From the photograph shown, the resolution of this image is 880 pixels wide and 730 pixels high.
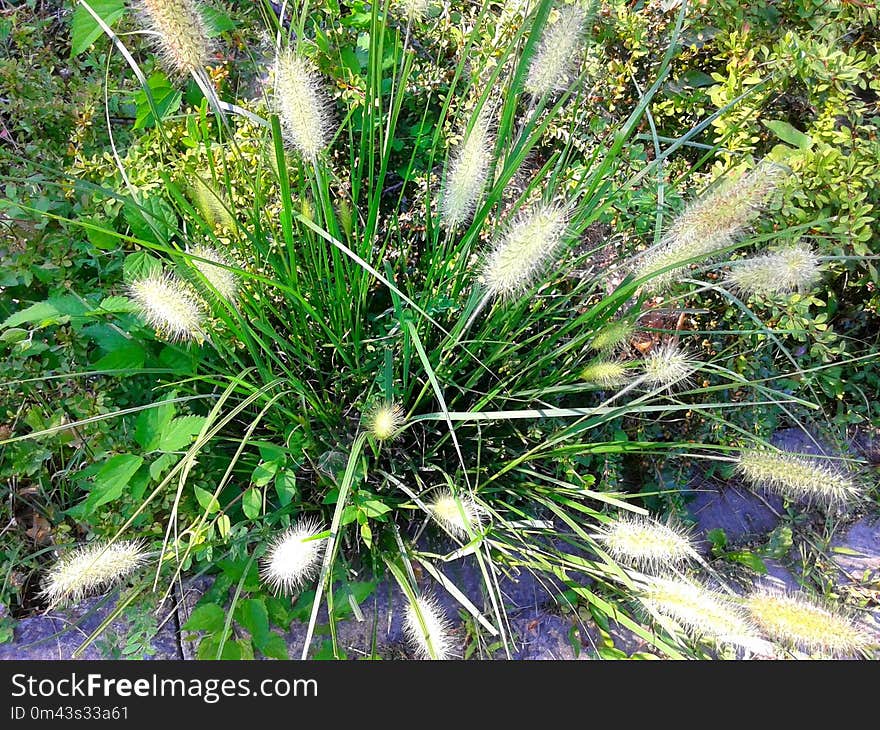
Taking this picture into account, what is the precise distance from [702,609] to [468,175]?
3.07 feet

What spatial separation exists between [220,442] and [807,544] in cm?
175

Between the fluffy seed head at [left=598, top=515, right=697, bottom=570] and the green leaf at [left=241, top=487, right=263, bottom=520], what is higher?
the green leaf at [left=241, top=487, right=263, bottom=520]

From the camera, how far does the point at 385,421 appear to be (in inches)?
55.4

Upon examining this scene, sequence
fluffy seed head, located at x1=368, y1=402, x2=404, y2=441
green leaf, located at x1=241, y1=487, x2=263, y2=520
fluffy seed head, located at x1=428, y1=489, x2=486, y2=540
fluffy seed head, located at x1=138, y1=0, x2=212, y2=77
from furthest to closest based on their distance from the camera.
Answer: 1. green leaf, located at x1=241, y1=487, x2=263, y2=520
2. fluffy seed head, located at x1=368, y1=402, x2=404, y2=441
3. fluffy seed head, located at x1=428, y1=489, x2=486, y2=540
4. fluffy seed head, located at x1=138, y1=0, x2=212, y2=77

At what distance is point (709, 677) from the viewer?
59.5 inches

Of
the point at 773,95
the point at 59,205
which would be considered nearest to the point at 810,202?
the point at 773,95

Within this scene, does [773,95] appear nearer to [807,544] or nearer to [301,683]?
[807,544]

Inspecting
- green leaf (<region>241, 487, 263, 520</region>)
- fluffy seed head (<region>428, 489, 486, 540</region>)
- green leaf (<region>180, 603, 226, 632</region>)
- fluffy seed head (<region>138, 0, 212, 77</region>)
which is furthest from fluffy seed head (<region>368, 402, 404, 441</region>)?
fluffy seed head (<region>138, 0, 212, 77</region>)

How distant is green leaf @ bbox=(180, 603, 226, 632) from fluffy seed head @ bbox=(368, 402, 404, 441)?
51 centimetres

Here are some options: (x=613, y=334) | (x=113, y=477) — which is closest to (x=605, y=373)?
(x=613, y=334)

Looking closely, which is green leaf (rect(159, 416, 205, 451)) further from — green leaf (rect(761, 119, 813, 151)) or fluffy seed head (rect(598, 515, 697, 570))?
green leaf (rect(761, 119, 813, 151))

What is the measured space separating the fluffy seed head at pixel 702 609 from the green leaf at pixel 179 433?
1.01 meters

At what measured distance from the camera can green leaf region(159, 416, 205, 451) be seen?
1.44m

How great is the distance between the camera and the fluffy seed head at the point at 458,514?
4.29 feet
